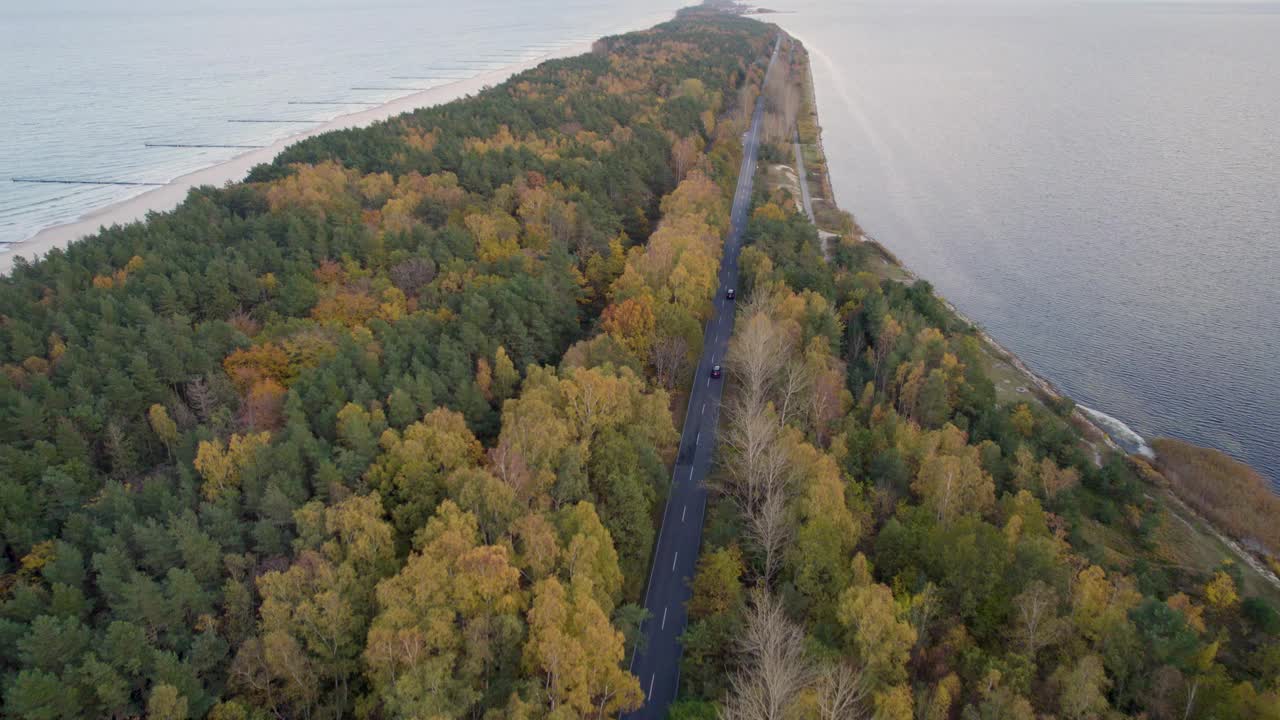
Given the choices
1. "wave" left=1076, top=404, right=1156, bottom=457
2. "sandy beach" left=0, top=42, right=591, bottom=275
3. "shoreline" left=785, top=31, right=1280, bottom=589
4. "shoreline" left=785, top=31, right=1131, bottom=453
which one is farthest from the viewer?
"sandy beach" left=0, top=42, right=591, bottom=275

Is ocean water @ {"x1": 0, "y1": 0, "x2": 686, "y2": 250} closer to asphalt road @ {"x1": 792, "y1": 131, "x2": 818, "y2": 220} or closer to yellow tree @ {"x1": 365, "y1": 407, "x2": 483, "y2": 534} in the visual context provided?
yellow tree @ {"x1": 365, "y1": 407, "x2": 483, "y2": 534}

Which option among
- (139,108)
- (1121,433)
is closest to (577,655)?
(1121,433)

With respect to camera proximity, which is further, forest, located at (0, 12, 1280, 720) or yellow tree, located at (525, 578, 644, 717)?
forest, located at (0, 12, 1280, 720)

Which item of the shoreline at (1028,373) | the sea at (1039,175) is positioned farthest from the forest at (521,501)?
the sea at (1039,175)

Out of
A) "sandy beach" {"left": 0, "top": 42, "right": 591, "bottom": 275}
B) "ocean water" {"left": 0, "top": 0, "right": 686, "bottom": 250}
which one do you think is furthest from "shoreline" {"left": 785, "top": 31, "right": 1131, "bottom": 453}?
"ocean water" {"left": 0, "top": 0, "right": 686, "bottom": 250}

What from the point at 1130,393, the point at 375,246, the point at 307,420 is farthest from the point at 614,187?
the point at 1130,393
